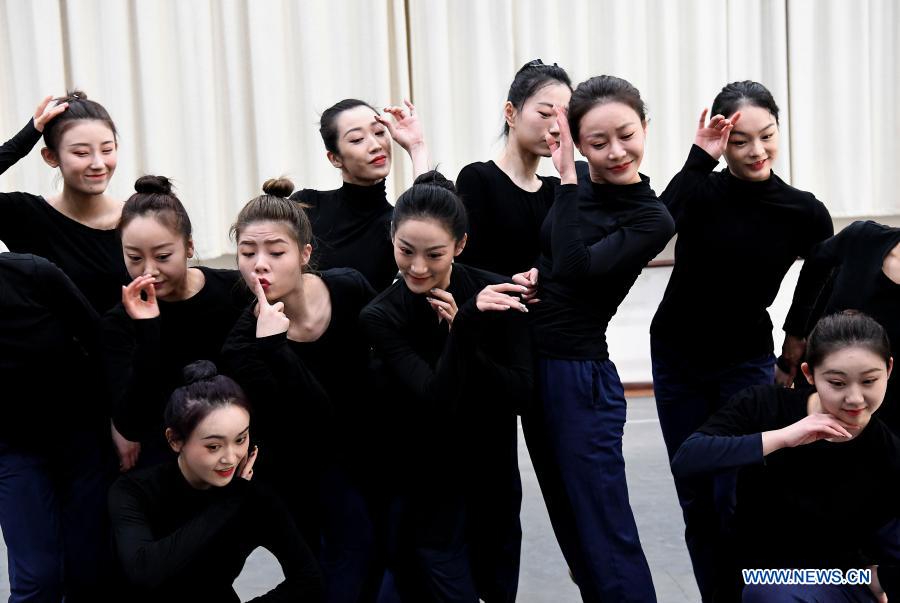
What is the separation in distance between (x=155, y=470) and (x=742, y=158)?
1612mm

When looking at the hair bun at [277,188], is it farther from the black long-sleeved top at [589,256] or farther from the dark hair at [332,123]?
the black long-sleeved top at [589,256]

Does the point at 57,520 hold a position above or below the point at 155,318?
below

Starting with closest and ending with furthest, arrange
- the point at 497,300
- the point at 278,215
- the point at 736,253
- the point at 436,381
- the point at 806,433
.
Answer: the point at 806,433
the point at 497,300
the point at 436,381
the point at 278,215
the point at 736,253

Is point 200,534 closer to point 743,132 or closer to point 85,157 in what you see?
point 85,157

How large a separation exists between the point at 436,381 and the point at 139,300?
0.70 metres

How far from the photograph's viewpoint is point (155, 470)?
2.57 m

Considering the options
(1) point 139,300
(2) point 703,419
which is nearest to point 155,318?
(1) point 139,300

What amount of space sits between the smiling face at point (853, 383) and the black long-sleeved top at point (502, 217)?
0.88m

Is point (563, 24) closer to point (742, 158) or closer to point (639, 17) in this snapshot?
point (639, 17)

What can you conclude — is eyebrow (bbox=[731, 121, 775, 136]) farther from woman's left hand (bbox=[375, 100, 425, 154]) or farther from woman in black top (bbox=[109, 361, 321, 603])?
woman in black top (bbox=[109, 361, 321, 603])

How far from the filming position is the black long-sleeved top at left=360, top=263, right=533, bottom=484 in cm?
251

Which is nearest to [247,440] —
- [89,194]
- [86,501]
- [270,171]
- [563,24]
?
[86,501]

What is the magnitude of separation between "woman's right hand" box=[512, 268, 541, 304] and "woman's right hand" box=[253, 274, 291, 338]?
542 mm

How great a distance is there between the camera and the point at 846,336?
2381 mm
